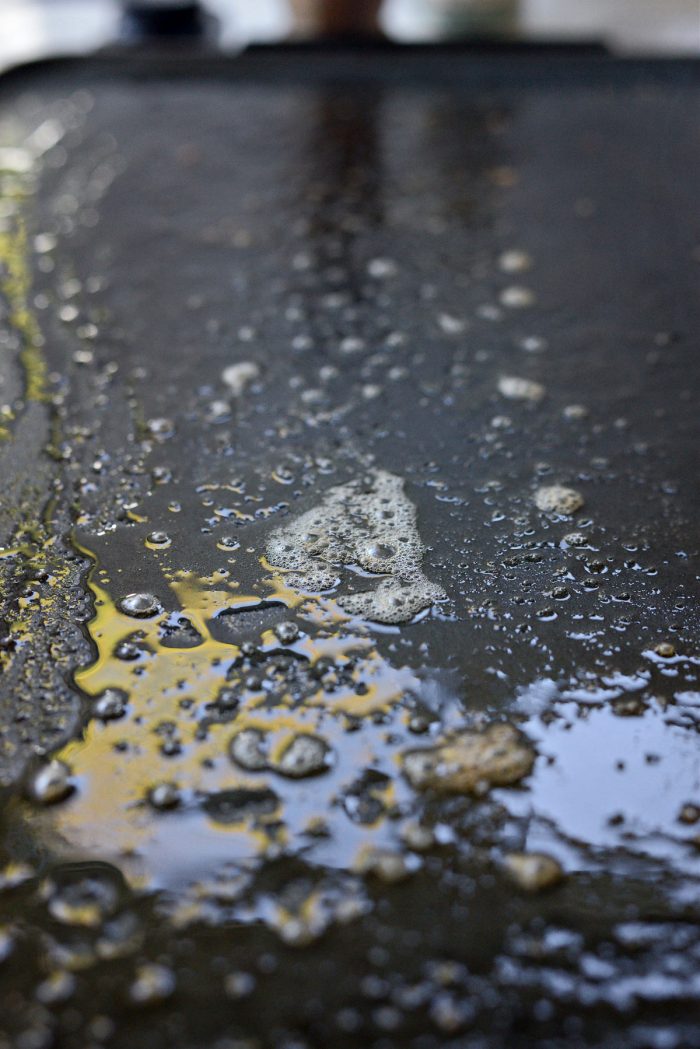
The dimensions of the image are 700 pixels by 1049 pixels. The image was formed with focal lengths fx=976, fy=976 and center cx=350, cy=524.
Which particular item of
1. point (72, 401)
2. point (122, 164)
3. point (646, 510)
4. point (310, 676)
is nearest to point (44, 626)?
point (310, 676)

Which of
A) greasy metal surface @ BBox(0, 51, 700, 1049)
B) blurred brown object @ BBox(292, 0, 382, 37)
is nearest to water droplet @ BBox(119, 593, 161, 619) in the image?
greasy metal surface @ BBox(0, 51, 700, 1049)

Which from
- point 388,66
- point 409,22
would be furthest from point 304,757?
point 409,22

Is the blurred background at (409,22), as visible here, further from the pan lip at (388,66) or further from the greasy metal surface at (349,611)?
the greasy metal surface at (349,611)

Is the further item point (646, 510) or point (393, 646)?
point (646, 510)

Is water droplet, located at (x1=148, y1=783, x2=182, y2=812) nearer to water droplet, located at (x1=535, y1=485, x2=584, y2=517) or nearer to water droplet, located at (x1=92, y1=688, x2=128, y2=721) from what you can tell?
water droplet, located at (x1=92, y1=688, x2=128, y2=721)

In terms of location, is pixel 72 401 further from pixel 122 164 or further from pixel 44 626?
pixel 122 164

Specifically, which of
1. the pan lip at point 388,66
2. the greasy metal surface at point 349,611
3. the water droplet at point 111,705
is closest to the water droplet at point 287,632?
the greasy metal surface at point 349,611

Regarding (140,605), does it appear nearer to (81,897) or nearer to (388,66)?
(81,897)
